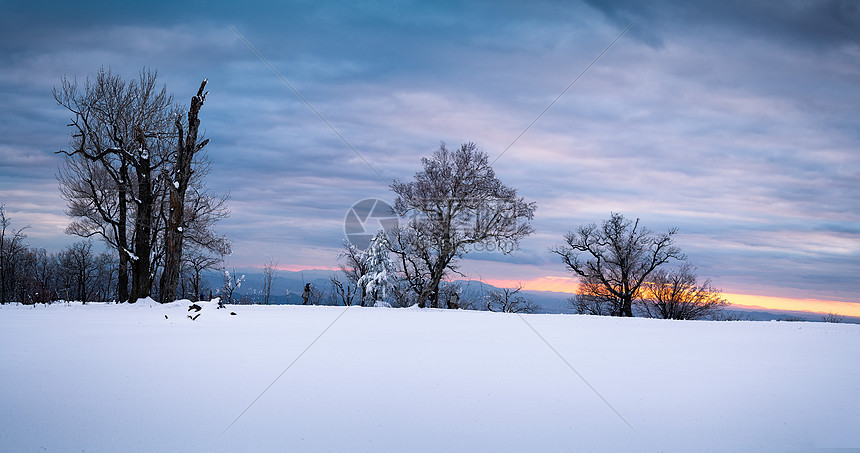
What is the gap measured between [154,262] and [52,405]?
27.8 meters

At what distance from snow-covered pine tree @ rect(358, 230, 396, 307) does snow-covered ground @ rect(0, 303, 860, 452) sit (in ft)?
82.9

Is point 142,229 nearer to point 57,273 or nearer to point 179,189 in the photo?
point 179,189

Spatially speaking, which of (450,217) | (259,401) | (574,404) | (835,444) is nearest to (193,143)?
(450,217)

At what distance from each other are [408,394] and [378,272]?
102 ft

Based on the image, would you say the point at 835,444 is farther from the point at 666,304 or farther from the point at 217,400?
the point at 666,304

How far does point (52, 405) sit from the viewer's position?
5125 millimetres

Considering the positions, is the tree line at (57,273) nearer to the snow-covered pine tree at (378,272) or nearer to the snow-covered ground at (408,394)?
the snow-covered pine tree at (378,272)

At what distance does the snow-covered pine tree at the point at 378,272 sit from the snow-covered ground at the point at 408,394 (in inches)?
995

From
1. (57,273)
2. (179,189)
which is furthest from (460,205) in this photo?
(57,273)

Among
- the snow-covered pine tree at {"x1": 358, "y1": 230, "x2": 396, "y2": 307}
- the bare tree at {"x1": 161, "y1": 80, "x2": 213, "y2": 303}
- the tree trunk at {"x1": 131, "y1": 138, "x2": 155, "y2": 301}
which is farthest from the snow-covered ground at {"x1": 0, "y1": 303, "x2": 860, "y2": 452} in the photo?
the snow-covered pine tree at {"x1": 358, "y1": 230, "x2": 396, "y2": 307}

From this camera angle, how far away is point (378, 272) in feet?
120

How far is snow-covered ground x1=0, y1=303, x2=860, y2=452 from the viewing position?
178 inches

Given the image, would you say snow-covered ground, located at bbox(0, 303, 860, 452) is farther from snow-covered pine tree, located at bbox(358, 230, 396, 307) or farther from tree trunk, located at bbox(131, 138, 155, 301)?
snow-covered pine tree, located at bbox(358, 230, 396, 307)

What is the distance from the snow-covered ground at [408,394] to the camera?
4.51m
